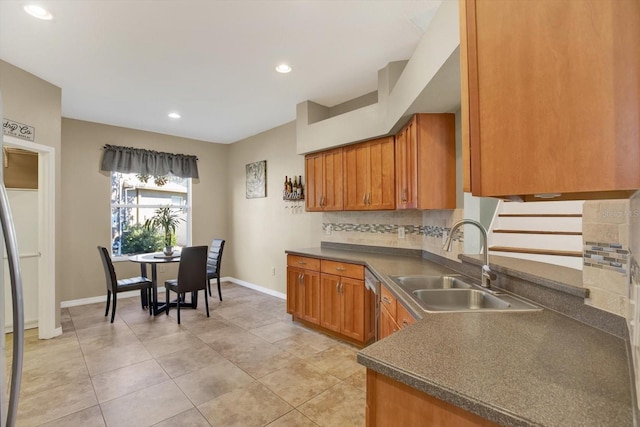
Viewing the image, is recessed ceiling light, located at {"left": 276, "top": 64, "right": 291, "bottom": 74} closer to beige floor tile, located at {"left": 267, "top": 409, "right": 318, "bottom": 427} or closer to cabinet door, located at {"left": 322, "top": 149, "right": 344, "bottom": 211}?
cabinet door, located at {"left": 322, "top": 149, "right": 344, "bottom": 211}

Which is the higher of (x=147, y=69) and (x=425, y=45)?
(x=147, y=69)

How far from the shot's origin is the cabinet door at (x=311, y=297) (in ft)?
10.9

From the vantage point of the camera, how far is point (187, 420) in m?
1.94

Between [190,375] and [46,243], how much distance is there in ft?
7.41

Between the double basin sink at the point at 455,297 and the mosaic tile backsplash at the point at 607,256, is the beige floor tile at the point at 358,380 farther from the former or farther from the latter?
the mosaic tile backsplash at the point at 607,256

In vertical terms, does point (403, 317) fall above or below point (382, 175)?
below

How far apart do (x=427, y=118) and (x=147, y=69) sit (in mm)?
2722

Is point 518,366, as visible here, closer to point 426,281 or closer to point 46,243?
point 426,281

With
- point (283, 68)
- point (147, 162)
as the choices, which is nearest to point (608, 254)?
point (283, 68)

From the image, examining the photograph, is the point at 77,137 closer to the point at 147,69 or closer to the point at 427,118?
the point at 147,69

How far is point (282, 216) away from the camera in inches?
189

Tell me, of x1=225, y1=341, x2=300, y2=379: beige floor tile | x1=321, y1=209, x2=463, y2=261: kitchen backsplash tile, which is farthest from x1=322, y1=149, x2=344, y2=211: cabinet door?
x1=225, y1=341, x2=300, y2=379: beige floor tile

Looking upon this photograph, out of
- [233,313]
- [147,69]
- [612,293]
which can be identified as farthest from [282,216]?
[612,293]

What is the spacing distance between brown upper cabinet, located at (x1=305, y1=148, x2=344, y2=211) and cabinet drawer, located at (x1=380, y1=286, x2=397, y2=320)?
143cm
